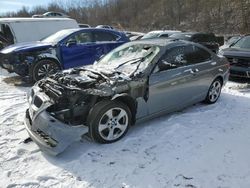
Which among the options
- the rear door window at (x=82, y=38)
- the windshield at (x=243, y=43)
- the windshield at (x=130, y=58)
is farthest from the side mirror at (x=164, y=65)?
the windshield at (x=243, y=43)

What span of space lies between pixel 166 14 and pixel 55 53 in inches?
1400

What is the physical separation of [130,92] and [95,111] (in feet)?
2.36

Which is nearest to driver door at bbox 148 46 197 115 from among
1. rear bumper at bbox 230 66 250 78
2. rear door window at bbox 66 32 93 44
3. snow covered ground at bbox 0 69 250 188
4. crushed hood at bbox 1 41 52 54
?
snow covered ground at bbox 0 69 250 188

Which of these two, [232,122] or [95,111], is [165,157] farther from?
[232,122]

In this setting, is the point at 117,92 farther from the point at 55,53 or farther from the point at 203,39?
the point at 203,39

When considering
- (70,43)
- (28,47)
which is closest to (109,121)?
(70,43)

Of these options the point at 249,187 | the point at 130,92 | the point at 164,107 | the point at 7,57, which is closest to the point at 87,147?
the point at 130,92

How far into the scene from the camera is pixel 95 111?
15.1ft

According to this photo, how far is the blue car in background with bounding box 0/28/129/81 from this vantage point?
9.10m

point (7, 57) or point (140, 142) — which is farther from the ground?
point (7, 57)

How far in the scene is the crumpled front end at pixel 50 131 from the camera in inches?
171

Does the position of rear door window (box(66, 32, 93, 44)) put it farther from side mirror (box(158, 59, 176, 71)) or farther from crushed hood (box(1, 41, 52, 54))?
side mirror (box(158, 59, 176, 71))

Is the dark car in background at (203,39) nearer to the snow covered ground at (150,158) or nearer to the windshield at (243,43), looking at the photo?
the windshield at (243,43)

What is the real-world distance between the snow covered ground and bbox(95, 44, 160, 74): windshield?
42.0 inches
